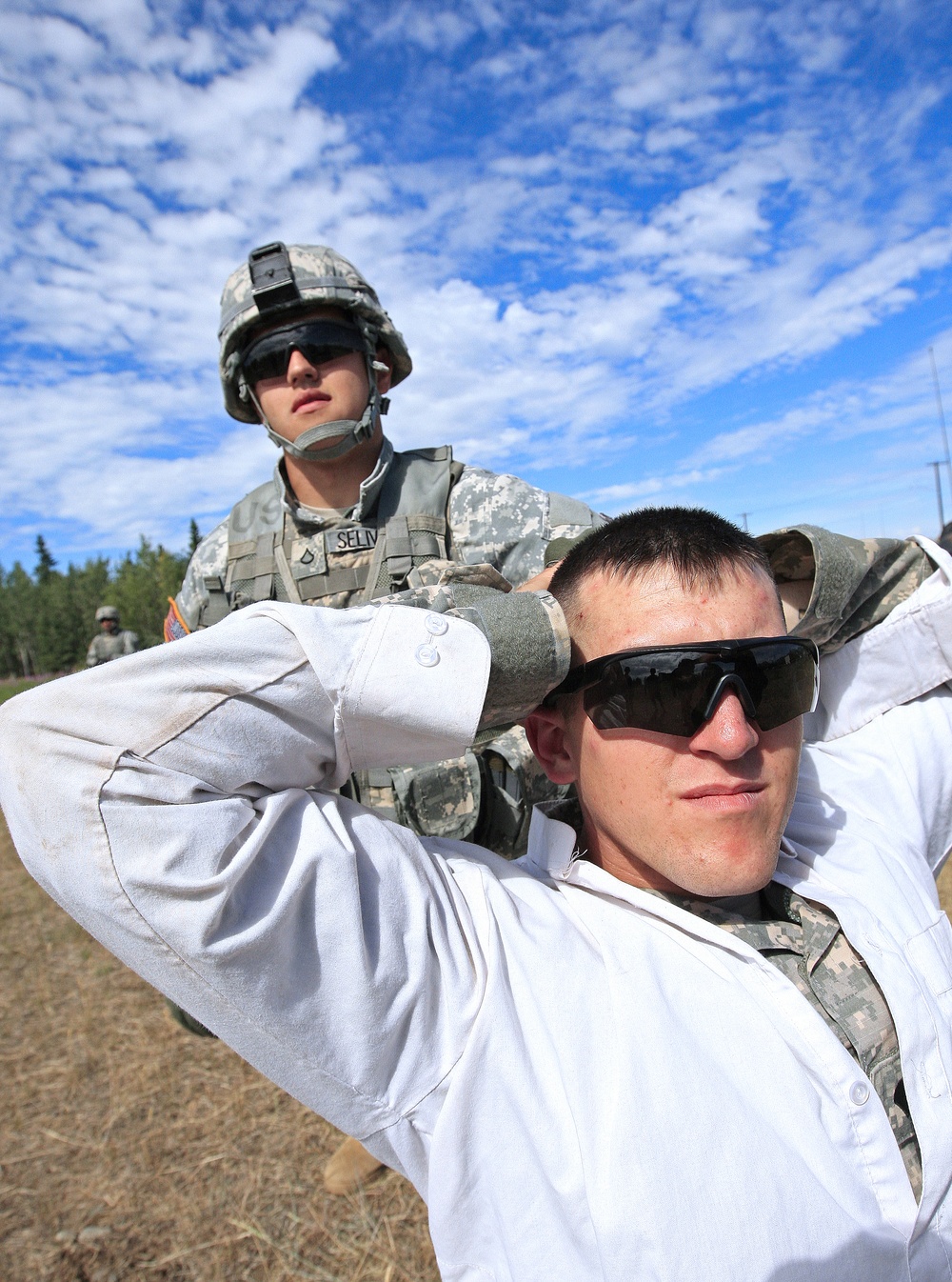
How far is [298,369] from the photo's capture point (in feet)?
8.90

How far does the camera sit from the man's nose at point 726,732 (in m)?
1.38

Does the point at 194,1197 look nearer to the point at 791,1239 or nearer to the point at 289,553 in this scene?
the point at 289,553

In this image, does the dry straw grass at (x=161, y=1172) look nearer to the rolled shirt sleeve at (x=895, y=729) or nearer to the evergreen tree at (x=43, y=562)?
the rolled shirt sleeve at (x=895, y=729)

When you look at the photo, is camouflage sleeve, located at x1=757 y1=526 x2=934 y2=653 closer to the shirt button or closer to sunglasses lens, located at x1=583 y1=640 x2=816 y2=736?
sunglasses lens, located at x1=583 y1=640 x2=816 y2=736

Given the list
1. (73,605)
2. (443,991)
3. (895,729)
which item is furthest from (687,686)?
(73,605)

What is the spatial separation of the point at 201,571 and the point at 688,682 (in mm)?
2189

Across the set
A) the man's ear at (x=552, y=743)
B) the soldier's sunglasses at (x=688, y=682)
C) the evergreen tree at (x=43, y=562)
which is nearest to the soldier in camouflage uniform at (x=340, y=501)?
the man's ear at (x=552, y=743)

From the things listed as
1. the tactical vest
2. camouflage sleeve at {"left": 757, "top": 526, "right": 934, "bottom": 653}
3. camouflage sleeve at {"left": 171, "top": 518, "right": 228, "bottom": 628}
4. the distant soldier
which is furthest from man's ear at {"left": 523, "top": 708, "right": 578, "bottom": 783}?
the distant soldier

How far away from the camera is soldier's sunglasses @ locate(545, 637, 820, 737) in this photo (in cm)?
138

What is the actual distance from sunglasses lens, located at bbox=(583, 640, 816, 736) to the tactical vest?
1401 millimetres

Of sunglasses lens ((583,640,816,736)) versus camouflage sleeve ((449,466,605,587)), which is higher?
camouflage sleeve ((449,466,605,587))

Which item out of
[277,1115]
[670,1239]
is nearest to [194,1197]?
[277,1115]

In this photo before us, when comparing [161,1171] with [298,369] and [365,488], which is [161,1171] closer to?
[365,488]

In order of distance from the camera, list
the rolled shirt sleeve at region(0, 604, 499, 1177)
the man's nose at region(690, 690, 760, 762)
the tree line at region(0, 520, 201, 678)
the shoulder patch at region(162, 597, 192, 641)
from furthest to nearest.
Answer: the tree line at region(0, 520, 201, 678)
the shoulder patch at region(162, 597, 192, 641)
the man's nose at region(690, 690, 760, 762)
the rolled shirt sleeve at region(0, 604, 499, 1177)
